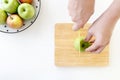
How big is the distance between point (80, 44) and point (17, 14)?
340 mm

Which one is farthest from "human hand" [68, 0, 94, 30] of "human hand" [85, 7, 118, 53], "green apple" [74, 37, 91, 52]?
"green apple" [74, 37, 91, 52]

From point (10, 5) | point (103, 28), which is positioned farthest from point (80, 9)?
point (10, 5)

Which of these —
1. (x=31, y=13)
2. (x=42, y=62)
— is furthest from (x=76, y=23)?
(x=42, y=62)

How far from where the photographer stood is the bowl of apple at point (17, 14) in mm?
1180

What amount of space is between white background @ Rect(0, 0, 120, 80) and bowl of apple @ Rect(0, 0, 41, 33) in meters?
0.05

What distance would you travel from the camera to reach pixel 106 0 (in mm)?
1288

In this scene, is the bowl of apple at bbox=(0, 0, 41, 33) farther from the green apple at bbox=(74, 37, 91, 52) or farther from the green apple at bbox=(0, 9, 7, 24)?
the green apple at bbox=(74, 37, 91, 52)

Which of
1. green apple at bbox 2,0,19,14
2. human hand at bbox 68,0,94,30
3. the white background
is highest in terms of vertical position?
green apple at bbox 2,0,19,14

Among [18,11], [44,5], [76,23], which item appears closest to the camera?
[76,23]

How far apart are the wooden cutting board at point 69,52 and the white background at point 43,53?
34 mm

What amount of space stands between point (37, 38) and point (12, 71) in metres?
0.22

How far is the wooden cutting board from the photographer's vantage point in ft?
4.16

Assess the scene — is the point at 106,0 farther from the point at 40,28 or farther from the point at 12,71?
the point at 12,71

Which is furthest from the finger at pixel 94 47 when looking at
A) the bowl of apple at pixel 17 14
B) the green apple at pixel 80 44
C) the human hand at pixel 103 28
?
the bowl of apple at pixel 17 14
